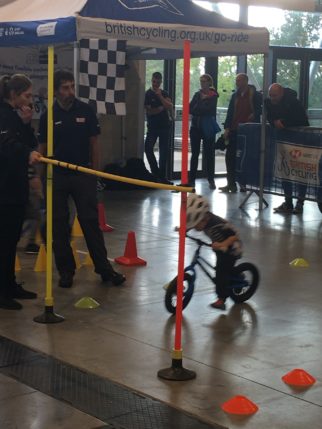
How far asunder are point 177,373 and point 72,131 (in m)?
2.80

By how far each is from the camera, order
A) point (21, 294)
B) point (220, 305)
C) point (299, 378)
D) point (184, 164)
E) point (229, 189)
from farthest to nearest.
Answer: point (229, 189) < point (21, 294) < point (220, 305) < point (299, 378) < point (184, 164)

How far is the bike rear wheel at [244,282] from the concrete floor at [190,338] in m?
0.08

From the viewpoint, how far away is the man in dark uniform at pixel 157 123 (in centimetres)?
1430

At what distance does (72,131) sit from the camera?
22.8 feet

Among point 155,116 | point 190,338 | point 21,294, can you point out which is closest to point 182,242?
point 190,338

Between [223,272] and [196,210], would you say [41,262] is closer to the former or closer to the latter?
[223,272]

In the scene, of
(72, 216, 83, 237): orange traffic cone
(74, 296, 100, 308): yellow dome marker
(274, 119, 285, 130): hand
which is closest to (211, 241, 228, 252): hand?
(74, 296, 100, 308): yellow dome marker

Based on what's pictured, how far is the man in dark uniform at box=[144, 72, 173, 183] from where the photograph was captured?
14.3 meters

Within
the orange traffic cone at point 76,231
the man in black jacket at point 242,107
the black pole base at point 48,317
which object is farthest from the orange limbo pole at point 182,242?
the man in black jacket at point 242,107

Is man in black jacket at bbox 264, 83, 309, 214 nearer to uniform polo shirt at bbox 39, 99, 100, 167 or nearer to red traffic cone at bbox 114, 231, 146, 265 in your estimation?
red traffic cone at bbox 114, 231, 146, 265

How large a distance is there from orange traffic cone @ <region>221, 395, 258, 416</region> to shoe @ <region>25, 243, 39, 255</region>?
450 cm

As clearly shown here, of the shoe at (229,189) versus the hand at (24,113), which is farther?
the shoe at (229,189)

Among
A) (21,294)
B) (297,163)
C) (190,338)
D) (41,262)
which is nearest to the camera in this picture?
(190,338)

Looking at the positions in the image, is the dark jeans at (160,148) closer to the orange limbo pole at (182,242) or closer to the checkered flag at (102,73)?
the checkered flag at (102,73)
